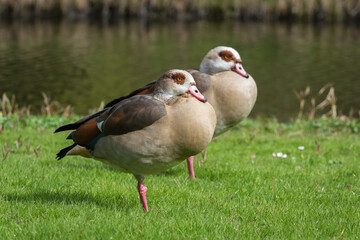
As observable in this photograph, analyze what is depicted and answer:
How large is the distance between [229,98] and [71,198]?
7.73 ft

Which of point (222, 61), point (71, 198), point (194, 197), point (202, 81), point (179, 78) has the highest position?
point (179, 78)

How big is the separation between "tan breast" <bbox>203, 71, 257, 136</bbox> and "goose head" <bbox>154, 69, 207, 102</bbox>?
168cm

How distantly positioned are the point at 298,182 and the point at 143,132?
256cm

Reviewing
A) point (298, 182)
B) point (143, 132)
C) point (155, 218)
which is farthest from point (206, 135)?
point (298, 182)

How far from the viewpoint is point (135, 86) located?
20016mm

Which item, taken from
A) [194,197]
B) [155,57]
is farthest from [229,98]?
[155,57]

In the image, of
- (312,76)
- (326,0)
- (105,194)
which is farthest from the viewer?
(326,0)

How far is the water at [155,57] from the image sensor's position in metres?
19.0

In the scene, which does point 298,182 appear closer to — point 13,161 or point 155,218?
point 155,218

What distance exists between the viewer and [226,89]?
22.0 ft

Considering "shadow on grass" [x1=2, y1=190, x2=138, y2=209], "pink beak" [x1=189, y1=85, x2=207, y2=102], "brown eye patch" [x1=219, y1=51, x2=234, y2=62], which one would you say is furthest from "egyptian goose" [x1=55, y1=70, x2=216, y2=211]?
"brown eye patch" [x1=219, y1=51, x2=234, y2=62]

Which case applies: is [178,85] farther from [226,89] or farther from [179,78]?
[226,89]

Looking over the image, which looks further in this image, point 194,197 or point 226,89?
point 226,89

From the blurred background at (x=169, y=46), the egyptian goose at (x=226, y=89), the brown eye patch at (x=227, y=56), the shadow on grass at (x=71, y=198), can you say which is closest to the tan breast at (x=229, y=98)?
the egyptian goose at (x=226, y=89)
